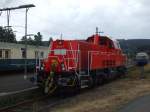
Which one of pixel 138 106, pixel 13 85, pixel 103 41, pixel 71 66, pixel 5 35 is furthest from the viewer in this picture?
pixel 5 35

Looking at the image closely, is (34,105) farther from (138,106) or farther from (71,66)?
(138,106)

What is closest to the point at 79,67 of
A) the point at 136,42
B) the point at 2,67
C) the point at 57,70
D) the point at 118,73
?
the point at 57,70

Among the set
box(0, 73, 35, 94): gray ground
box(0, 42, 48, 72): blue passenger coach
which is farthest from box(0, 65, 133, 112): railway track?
box(0, 42, 48, 72): blue passenger coach

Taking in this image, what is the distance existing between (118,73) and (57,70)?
12383 millimetres

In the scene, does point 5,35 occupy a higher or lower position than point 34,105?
higher

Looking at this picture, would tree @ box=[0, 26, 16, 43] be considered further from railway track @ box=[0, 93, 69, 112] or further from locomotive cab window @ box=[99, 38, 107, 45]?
railway track @ box=[0, 93, 69, 112]

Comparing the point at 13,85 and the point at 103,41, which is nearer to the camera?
the point at 13,85

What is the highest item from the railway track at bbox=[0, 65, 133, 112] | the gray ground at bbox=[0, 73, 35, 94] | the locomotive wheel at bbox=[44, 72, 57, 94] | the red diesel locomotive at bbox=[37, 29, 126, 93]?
the red diesel locomotive at bbox=[37, 29, 126, 93]

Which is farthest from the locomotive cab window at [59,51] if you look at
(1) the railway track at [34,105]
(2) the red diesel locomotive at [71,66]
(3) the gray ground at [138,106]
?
(3) the gray ground at [138,106]

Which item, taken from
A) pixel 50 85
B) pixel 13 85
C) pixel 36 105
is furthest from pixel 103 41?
pixel 36 105

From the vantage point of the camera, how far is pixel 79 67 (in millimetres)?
21219

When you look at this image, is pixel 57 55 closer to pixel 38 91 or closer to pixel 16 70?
pixel 38 91

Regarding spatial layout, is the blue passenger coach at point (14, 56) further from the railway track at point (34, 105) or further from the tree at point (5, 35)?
the tree at point (5, 35)

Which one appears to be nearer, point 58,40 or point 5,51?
point 58,40
